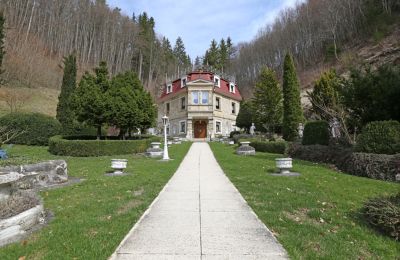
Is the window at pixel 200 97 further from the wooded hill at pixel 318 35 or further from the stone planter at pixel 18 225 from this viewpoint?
the stone planter at pixel 18 225

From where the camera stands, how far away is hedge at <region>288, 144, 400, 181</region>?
9.36 metres

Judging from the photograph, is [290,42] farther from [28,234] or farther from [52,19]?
[28,234]

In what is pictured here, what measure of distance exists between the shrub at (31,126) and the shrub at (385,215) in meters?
20.8

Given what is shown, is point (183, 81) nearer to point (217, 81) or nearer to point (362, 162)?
point (217, 81)

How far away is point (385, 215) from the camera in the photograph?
4.59 metres

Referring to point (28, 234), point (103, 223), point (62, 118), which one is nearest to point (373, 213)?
point (103, 223)

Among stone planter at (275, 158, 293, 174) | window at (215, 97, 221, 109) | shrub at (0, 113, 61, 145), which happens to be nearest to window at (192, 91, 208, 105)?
window at (215, 97, 221, 109)

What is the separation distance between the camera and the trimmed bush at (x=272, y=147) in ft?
58.9

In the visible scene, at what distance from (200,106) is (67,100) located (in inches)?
710

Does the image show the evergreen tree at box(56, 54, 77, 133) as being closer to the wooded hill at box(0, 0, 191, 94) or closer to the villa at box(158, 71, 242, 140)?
the wooded hill at box(0, 0, 191, 94)

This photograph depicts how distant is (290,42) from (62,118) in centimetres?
4796

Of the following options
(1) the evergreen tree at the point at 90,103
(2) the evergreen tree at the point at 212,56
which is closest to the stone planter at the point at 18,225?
(1) the evergreen tree at the point at 90,103

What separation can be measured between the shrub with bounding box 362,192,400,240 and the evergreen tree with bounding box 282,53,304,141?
1725 cm

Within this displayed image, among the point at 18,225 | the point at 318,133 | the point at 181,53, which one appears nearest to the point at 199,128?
the point at 318,133
